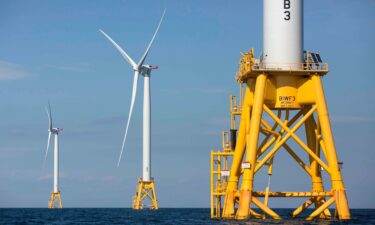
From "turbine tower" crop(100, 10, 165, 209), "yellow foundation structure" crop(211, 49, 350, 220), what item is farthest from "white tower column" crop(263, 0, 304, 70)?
"turbine tower" crop(100, 10, 165, 209)

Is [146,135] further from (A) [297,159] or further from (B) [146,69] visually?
(A) [297,159]

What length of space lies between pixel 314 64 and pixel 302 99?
3082 mm

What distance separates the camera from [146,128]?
142 metres

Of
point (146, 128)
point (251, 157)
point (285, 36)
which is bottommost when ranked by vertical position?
point (251, 157)

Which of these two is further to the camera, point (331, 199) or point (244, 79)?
point (244, 79)

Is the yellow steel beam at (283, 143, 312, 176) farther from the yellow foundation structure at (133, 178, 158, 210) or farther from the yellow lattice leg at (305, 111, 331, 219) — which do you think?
the yellow foundation structure at (133, 178, 158, 210)

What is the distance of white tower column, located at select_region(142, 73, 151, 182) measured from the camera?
142 metres

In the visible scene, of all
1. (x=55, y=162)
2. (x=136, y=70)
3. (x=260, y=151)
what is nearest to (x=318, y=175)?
(x=260, y=151)

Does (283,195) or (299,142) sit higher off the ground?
(299,142)

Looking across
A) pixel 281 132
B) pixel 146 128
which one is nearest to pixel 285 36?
pixel 281 132

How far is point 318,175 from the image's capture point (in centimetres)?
7362

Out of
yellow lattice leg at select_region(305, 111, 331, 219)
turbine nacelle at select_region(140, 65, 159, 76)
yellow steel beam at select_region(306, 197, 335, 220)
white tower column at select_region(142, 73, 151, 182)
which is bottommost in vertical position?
yellow steel beam at select_region(306, 197, 335, 220)

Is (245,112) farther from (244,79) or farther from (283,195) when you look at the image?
(283,195)

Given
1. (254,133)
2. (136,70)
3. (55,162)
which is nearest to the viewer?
(254,133)
